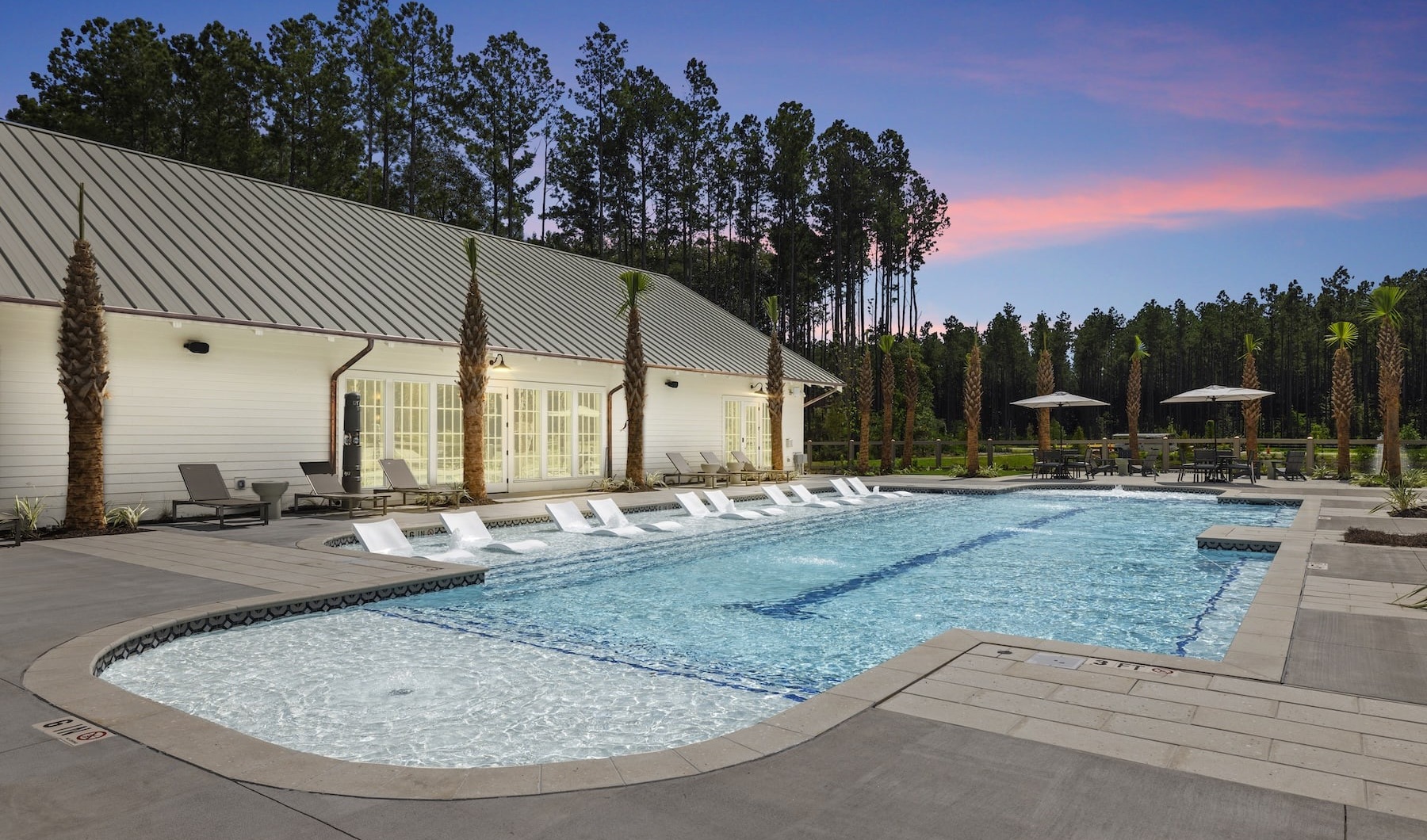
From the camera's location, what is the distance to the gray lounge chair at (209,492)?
429 inches

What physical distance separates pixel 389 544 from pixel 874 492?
11.6m

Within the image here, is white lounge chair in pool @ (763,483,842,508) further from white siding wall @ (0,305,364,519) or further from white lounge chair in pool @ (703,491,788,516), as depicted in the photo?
white siding wall @ (0,305,364,519)

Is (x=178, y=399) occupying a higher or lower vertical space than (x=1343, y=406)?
lower

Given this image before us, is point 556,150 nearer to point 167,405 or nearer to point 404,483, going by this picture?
point 404,483

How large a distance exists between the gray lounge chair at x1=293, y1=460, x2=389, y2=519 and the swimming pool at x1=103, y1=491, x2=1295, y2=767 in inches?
103

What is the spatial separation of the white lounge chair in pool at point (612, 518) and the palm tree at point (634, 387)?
507 cm

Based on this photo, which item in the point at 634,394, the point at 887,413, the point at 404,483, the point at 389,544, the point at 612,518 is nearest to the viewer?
the point at 389,544

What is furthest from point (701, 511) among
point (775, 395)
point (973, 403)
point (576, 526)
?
point (973, 403)

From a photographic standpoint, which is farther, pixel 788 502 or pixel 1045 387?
pixel 1045 387

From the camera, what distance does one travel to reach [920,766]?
9.77 ft

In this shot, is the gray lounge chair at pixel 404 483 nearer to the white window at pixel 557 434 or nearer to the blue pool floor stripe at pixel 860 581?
the white window at pixel 557 434

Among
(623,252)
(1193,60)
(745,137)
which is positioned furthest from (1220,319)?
(1193,60)

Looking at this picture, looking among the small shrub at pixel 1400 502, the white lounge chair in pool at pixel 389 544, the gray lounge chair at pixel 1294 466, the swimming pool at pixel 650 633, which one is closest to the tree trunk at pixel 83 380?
the white lounge chair in pool at pixel 389 544

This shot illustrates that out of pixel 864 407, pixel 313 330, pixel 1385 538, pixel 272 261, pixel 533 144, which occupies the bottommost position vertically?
pixel 1385 538
